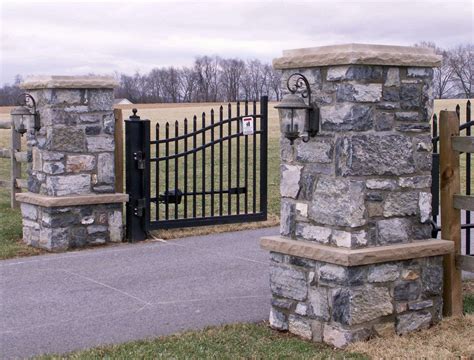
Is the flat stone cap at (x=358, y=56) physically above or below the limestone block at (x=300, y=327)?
above

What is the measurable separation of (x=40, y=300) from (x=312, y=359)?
9.88 ft

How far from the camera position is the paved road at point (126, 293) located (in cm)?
621

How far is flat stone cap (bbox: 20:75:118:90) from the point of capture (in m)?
9.48

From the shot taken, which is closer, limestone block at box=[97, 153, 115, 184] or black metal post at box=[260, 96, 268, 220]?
limestone block at box=[97, 153, 115, 184]

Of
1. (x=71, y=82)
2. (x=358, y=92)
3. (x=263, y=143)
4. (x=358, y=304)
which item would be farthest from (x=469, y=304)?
(x=71, y=82)

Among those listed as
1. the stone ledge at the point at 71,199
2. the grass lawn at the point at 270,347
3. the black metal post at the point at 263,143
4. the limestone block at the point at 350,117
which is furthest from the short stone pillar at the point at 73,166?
the limestone block at the point at 350,117

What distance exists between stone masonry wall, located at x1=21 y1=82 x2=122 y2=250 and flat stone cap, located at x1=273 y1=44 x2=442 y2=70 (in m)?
4.11

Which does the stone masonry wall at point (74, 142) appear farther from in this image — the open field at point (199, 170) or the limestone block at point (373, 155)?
the limestone block at point (373, 155)

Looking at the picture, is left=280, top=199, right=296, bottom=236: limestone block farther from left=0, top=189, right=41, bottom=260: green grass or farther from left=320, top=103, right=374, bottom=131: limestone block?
left=0, top=189, right=41, bottom=260: green grass

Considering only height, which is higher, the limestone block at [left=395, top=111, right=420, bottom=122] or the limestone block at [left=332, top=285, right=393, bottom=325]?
the limestone block at [left=395, top=111, right=420, bottom=122]

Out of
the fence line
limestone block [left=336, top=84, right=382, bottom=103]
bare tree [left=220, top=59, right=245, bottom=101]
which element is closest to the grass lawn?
limestone block [left=336, top=84, right=382, bottom=103]

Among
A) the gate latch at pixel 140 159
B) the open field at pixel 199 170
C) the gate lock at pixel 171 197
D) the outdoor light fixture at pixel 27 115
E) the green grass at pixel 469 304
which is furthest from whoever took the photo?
the open field at pixel 199 170

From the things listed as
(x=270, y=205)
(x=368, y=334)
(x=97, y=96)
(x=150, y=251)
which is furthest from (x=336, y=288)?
(x=270, y=205)

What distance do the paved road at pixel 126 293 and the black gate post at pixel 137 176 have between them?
0.98ft
